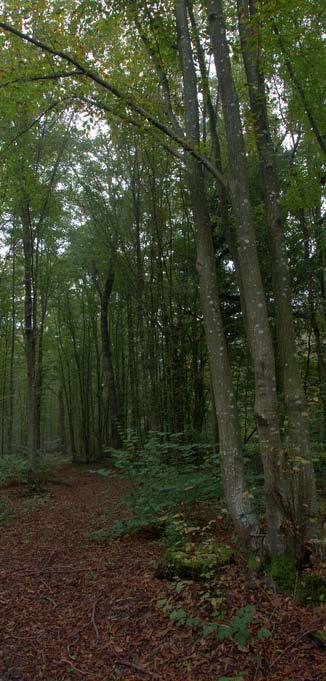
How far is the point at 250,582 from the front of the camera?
372 cm

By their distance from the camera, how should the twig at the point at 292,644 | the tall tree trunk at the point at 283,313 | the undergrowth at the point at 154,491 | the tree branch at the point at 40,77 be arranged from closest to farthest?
the twig at the point at 292,644
the tall tree trunk at the point at 283,313
the tree branch at the point at 40,77
the undergrowth at the point at 154,491

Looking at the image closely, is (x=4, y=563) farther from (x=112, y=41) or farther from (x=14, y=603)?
(x=112, y=41)

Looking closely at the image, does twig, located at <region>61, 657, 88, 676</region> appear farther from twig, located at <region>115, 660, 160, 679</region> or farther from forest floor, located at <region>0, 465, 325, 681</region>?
twig, located at <region>115, 660, 160, 679</region>

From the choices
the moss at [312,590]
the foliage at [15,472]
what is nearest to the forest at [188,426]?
the moss at [312,590]

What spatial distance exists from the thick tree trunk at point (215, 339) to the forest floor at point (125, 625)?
0.54 meters

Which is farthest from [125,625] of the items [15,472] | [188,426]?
[15,472]

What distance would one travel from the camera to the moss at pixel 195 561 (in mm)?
4047

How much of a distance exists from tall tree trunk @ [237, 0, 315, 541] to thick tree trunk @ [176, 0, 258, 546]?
61 centimetres

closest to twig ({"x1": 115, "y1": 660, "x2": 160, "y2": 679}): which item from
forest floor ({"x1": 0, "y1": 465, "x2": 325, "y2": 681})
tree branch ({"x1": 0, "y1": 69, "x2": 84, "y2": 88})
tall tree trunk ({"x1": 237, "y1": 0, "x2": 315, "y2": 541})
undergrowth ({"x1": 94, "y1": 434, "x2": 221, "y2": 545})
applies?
forest floor ({"x1": 0, "y1": 465, "x2": 325, "y2": 681})

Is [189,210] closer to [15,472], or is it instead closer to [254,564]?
[15,472]

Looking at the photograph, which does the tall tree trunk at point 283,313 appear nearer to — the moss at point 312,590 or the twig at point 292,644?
the moss at point 312,590

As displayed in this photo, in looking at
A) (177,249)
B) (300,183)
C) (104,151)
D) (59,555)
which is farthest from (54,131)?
(59,555)

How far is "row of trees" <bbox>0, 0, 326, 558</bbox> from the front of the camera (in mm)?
4273

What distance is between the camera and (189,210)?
10.8 m
